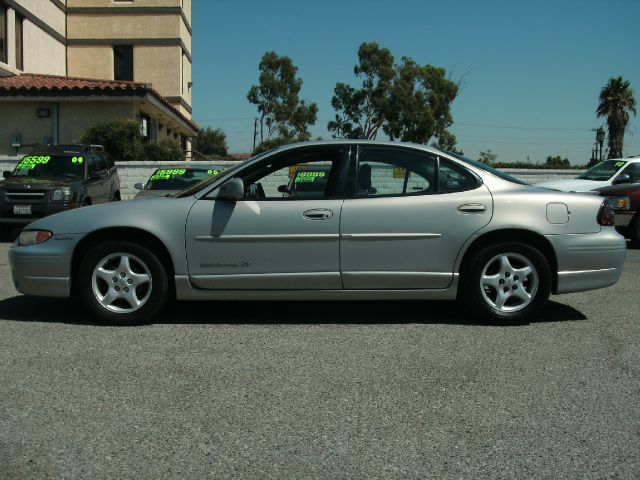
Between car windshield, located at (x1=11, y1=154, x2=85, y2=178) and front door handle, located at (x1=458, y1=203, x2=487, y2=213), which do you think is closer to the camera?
front door handle, located at (x1=458, y1=203, x2=487, y2=213)

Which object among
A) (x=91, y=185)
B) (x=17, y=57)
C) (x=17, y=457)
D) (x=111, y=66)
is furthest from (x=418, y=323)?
(x=111, y=66)

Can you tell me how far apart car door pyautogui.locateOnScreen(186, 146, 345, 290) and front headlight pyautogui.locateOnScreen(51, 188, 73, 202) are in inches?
331

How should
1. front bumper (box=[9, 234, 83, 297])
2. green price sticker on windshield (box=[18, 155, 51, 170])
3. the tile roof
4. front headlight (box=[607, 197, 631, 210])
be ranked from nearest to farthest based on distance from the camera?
1. front bumper (box=[9, 234, 83, 297])
2. front headlight (box=[607, 197, 631, 210])
3. green price sticker on windshield (box=[18, 155, 51, 170])
4. the tile roof

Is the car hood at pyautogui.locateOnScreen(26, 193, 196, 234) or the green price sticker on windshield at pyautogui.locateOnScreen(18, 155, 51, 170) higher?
the green price sticker on windshield at pyautogui.locateOnScreen(18, 155, 51, 170)

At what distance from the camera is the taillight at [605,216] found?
6.45 m

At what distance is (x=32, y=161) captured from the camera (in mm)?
15195

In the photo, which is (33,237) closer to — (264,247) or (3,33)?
(264,247)

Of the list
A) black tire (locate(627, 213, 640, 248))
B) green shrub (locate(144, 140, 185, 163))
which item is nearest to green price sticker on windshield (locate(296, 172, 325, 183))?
black tire (locate(627, 213, 640, 248))

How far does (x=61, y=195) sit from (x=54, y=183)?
340mm

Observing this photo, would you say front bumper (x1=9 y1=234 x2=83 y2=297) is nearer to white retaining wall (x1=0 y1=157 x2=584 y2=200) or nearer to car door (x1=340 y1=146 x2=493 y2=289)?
car door (x1=340 y1=146 x2=493 y2=289)

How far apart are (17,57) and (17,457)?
26763mm

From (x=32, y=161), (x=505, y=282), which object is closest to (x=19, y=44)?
(x=32, y=161)

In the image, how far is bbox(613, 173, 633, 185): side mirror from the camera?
1377cm

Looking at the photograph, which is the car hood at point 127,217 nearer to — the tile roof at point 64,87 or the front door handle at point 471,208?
the front door handle at point 471,208
